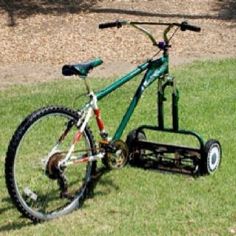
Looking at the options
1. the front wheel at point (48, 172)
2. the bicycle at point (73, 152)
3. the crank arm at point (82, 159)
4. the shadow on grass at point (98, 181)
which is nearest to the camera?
the front wheel at point (48, 172)

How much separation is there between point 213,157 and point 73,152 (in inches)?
53.9

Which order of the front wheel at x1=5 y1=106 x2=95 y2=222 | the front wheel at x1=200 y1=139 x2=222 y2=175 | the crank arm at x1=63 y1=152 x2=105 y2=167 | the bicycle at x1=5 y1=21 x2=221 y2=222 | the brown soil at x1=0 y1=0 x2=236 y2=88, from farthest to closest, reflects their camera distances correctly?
1. the brown soil at x1=0 y1=0 x2=236 y2=88
2. the front wheel at x1=200 y1=139 x2=222 y2=175
3. the crank arm at x1=63 y1=152 x2=105 y2=167
4. the bicycle at x1=5 y1=21 x2=221 y2=222
5. the front wheel at x1=5 y1=106 x2=95 y2=222

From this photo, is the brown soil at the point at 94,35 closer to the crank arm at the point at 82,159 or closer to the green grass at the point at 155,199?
the green grass at the point at 155,199

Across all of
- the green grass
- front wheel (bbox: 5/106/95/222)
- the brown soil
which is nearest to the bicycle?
front wheel (bbox: 5/106/95/222)

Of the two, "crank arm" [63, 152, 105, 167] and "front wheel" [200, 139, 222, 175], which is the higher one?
"crank arm" [63, 152, 105, 167]

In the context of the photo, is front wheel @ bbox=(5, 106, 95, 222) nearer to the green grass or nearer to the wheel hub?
the wheel hub

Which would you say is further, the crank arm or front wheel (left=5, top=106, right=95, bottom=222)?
the crank arm

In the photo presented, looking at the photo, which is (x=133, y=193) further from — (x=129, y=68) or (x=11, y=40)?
(x=11, y=40)

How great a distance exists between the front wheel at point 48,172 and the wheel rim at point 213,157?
1.04 metres

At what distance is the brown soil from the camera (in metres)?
12.9

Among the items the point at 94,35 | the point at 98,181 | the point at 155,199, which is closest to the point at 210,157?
the point at 155,199

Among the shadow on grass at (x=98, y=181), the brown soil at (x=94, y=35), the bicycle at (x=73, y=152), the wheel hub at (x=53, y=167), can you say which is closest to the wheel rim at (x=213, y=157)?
the bicycle at (x=73, y=152)

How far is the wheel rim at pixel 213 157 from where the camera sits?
612cm

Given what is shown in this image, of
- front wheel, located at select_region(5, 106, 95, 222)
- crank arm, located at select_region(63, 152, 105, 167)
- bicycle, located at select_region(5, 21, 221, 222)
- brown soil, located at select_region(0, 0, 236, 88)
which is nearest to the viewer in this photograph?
front wheel, located at select_region(5, 106, 95, 222)
